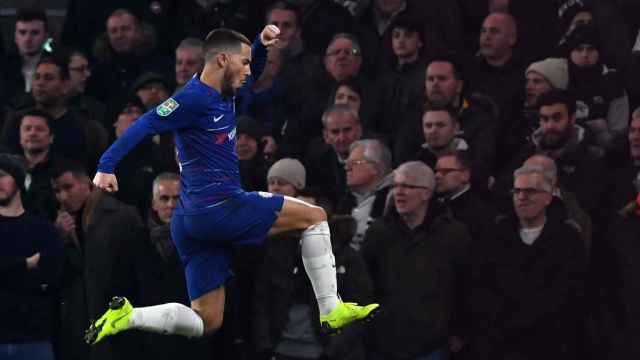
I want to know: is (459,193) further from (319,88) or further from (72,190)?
(72,190)

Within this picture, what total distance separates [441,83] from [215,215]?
489cm

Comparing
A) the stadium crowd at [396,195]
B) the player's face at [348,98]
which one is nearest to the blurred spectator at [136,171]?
the stadium crowd at [396,195]

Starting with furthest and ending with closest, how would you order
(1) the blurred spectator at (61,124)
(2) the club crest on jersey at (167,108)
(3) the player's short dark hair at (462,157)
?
(1) the blurred spectator at (61,124)
(3) the player's short dark hair at (462,157)
(2) the club crest on jersey at (167,108)

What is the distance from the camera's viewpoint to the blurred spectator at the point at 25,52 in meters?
18.7

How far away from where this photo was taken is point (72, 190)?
1609 cm

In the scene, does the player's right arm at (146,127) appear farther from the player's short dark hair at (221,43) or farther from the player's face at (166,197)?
the player's face at (166,197)

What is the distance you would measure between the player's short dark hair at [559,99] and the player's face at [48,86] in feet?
14.6

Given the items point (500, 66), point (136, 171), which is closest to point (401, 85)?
point (500, 66)

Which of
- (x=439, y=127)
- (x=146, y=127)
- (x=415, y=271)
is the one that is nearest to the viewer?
(x=146, y=127)

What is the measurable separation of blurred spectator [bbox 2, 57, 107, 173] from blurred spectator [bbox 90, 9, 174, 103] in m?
1.01

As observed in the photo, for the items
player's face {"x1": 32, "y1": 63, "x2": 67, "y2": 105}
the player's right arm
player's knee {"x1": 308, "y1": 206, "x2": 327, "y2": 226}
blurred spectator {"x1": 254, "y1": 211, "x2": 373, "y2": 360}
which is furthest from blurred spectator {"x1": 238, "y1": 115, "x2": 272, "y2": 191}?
the player's right arm

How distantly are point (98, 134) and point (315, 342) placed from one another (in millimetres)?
3341

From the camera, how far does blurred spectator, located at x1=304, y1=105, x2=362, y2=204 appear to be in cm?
1661

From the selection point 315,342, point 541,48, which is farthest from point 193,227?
point 541,48
